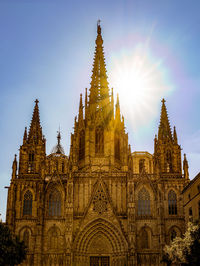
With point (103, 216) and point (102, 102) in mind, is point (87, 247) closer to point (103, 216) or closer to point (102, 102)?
point (103, 216)

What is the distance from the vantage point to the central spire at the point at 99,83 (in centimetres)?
7381

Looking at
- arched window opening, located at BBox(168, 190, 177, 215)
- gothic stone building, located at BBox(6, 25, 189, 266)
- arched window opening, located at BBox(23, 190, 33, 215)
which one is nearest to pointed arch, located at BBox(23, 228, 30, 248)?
gothic stone building, located at BBox(6, 25, 189, 266)

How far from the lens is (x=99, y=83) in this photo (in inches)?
3004

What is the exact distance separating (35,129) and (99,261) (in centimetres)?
2301

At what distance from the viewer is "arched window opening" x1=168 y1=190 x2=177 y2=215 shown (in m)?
63.2

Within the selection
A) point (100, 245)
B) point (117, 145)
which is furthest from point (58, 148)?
point (100, 245)

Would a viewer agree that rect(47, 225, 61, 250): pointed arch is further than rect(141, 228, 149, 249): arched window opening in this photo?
No

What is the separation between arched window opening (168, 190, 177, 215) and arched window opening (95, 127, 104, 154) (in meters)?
12.7

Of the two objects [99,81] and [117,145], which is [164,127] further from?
[99,81]

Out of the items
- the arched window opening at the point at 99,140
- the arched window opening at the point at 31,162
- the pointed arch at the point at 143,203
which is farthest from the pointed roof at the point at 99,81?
the pointed arch at the point at 143,203

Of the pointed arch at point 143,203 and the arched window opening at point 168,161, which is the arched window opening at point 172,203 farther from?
the arched window opening at point 168,161

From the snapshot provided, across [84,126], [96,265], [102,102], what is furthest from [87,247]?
[102,102]

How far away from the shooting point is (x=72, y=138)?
69.8 meters

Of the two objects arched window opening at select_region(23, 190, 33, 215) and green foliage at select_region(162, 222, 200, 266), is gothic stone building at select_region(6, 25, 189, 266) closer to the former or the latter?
arched window opening at select_region(23, 190, 33, 215)
